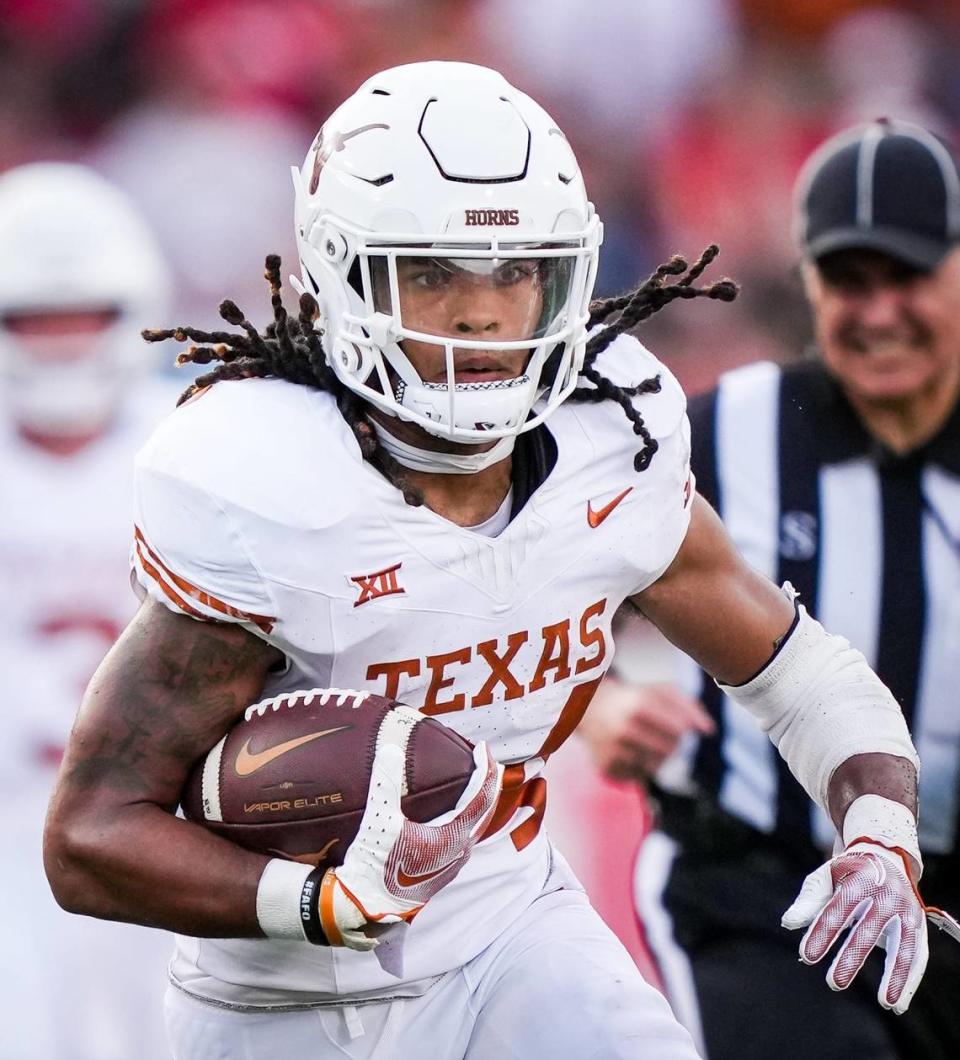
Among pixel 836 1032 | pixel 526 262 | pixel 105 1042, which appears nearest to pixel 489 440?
pixel 526 262

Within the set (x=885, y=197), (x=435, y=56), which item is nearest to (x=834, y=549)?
(x=885, y=197)

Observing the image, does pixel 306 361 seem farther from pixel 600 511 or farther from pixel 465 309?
pixel 600 511

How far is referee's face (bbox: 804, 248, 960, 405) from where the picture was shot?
343cm

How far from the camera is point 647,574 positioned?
2293 millimetres

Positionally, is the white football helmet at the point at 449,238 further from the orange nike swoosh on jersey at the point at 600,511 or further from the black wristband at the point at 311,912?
the black wristband at the point at 311,912

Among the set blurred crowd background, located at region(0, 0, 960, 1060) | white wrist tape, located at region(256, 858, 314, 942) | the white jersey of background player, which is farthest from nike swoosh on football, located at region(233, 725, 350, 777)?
blurred crowd background, located at region(0, 0, 960, 1060)

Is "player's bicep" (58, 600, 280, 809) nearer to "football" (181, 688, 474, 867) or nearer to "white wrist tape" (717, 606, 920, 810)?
"football" (181, 688, 474, 867)

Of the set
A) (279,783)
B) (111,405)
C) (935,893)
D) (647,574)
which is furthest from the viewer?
(111,405)

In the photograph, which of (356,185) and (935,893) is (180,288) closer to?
(935,893)

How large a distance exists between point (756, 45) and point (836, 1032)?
4615mm

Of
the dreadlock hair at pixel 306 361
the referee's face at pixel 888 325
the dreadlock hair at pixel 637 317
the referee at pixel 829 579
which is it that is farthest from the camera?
the referee's face at pixel 888 325

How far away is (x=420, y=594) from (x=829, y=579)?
4.71 feet

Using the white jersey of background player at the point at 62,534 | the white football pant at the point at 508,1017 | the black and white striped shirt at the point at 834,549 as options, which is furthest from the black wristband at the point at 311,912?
the white jersey of background player at the point at 62,534

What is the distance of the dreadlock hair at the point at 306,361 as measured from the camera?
2.16 meters
